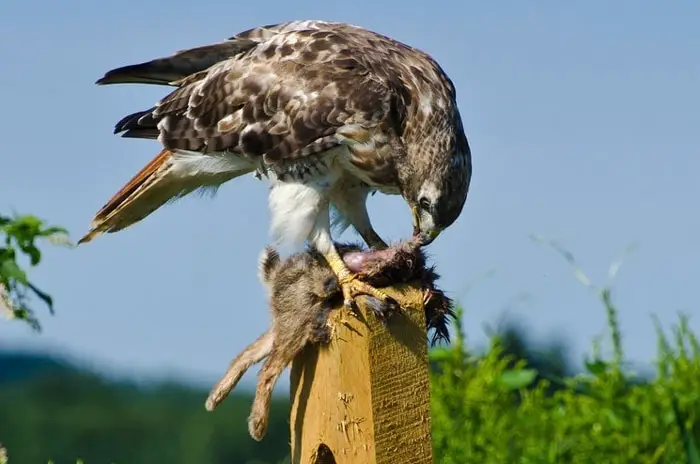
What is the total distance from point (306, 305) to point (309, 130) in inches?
46.5

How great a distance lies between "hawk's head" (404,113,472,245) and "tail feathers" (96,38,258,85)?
3.80 ft

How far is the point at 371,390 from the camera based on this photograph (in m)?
3.70

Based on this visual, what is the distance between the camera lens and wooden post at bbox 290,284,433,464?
12.2 ft

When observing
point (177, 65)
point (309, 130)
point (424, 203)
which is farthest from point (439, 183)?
point (177, 65)

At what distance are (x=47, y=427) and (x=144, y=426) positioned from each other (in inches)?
53.2

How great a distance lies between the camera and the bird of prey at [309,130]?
497 cm

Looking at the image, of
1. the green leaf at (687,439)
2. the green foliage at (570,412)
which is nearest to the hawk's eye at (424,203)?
the green foliage at (570,412)

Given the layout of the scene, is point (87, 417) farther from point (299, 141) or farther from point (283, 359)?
point (283, 359)

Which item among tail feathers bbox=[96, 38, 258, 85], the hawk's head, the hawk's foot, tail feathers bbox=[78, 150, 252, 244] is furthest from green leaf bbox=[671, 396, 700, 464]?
tail feathers bbox=[96, 38, 258, 85]

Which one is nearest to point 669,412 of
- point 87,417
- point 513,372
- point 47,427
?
point 513,372

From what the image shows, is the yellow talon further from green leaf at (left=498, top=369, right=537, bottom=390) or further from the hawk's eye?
green leaf at (left=498, top=369, right=537, bottom=390)

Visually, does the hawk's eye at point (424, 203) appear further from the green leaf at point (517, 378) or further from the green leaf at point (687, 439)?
the green leaf at point (687, 439)

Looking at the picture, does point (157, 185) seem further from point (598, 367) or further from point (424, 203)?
point (598, 367)

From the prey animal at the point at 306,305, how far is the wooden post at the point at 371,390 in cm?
7
